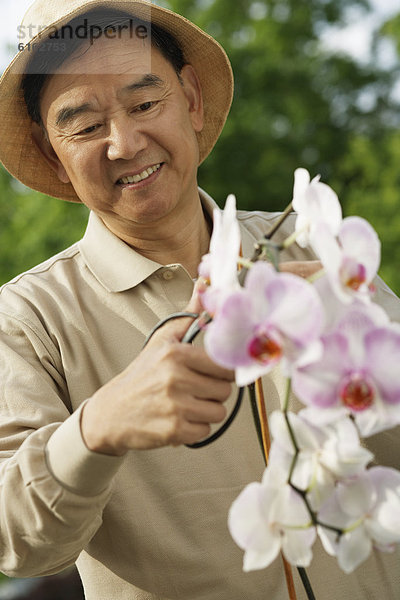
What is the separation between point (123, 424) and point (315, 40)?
1438 cm

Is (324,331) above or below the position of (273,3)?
above

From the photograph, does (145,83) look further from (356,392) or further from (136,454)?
(356,392)

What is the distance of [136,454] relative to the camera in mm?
1531

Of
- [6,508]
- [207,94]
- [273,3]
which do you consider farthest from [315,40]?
[6,508]

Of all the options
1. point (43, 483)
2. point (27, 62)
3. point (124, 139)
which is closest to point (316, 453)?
point (43, 483)

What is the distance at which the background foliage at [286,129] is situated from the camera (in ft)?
33.4

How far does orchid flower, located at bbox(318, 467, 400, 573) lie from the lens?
2.58 feet

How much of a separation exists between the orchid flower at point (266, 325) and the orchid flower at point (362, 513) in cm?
17

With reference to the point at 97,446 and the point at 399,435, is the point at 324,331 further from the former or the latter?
the point at 399,435

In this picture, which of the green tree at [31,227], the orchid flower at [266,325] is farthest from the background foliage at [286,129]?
the orchid flower at [266,325]

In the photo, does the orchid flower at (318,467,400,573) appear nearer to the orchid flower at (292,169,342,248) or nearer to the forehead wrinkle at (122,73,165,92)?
the orchid flower at (292,169,342,248)

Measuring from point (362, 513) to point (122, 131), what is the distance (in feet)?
3.23

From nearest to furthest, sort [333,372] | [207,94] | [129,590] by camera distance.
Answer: [333,372], [129,590], [207,94]

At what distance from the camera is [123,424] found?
0.94 metres
